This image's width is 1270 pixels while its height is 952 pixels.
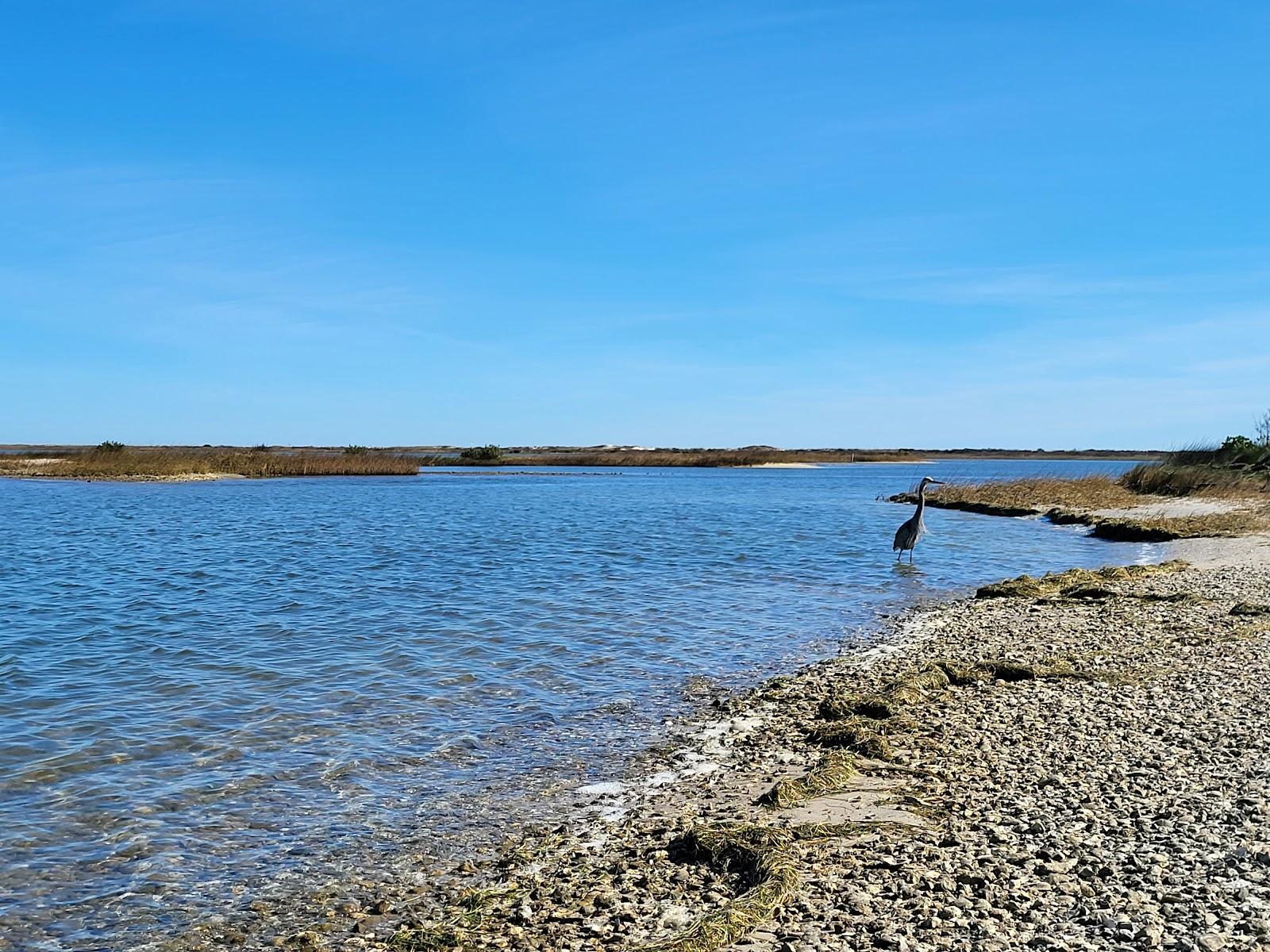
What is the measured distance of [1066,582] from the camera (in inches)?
716

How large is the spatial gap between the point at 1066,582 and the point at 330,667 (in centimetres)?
1387

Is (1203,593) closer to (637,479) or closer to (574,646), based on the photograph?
(574,646)

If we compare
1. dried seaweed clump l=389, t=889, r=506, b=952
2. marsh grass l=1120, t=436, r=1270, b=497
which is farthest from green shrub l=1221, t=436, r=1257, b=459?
dried seaweed clump l=389, t=889, r=506, b=952

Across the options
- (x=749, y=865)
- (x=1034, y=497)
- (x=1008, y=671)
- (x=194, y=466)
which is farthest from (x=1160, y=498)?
(x=194, y=466)

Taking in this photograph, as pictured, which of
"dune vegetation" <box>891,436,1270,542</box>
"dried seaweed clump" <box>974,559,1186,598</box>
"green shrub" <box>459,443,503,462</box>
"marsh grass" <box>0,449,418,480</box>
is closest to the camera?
"dried seaweed clump" <box>974,559,1186,598</box>

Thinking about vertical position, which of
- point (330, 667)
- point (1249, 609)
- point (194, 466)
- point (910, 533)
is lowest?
point (330, 667)

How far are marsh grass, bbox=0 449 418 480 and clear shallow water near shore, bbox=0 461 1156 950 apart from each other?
114 ft

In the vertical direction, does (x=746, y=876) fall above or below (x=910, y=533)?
below

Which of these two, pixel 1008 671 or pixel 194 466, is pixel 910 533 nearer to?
pixel 1008 671

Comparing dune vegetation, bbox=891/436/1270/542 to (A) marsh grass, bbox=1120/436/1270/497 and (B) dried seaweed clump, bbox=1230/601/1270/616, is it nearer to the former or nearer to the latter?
(A) marsh grass, bbox=1120/436/1270/497

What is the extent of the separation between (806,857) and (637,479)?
245 feet

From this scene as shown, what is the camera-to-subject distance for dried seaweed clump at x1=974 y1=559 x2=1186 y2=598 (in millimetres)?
17328

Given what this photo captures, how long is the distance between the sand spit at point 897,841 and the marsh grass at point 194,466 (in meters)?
62.2

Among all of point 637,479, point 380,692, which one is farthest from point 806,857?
point 637,479
